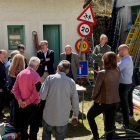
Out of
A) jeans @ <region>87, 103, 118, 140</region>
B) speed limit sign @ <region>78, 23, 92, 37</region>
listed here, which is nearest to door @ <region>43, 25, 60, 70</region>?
speed limit sign @ <region>78, 23, 92, 37</region>

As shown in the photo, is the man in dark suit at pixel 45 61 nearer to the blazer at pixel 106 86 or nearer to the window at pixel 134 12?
the blazer at pixel 106 86

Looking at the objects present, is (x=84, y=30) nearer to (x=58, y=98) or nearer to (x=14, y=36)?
(x=14, y=36)

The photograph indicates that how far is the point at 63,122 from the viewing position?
3.84 m

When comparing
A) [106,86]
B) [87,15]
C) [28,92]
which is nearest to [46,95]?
[28,92]

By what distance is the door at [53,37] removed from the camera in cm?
978

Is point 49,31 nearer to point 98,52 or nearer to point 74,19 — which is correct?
point 74,19

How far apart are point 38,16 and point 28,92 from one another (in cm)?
556

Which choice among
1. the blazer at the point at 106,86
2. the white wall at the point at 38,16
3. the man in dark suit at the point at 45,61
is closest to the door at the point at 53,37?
the white wall at the point at 38,16

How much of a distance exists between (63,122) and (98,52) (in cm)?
399

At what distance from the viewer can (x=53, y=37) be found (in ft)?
32.4

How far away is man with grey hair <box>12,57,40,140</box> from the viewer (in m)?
4.22

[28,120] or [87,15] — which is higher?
[87,15]

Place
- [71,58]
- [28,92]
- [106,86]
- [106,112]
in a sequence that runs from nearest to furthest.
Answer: [106,86]
[28,92]
[106,112]
[71,58]

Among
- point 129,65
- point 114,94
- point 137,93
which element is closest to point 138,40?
point 137,93
